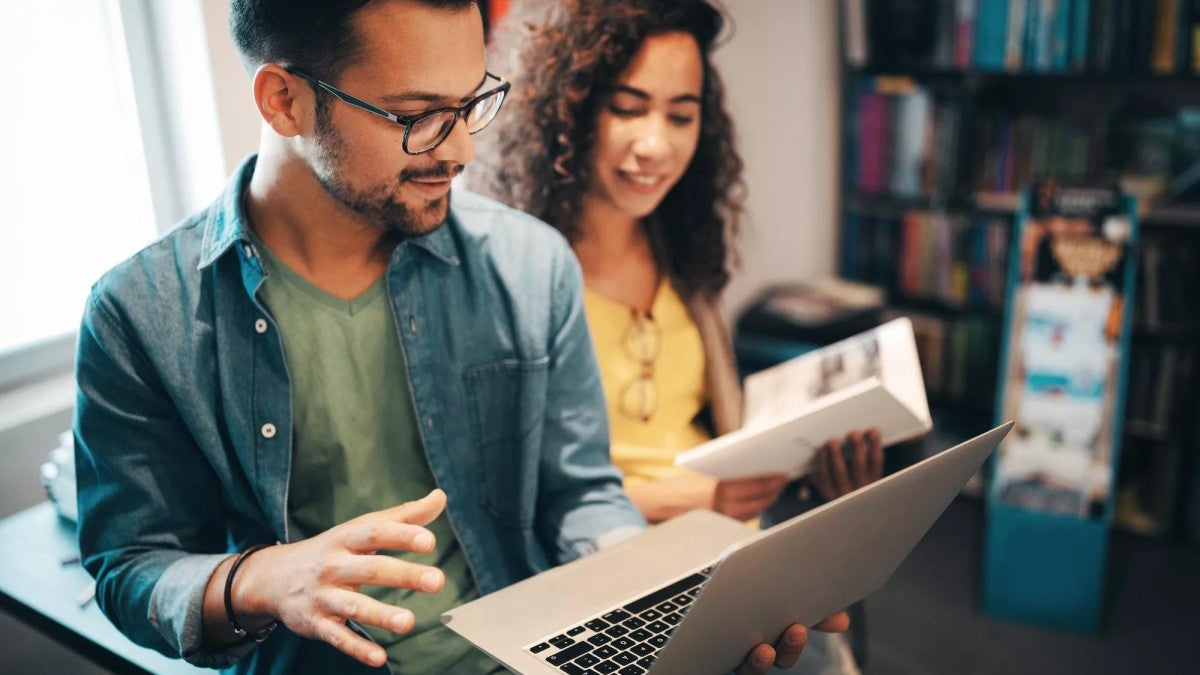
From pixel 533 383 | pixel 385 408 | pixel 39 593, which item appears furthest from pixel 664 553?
pixel 39 593

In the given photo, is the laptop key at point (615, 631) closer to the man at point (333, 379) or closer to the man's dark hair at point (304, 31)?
the man at point (333, 379)

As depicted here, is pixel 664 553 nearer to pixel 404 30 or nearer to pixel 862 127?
pixel 404 30

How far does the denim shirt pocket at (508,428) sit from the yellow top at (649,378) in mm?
331

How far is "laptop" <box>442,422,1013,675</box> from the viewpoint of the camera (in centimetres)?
83

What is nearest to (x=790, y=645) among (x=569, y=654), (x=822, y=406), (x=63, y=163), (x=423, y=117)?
(x=569, y=654)

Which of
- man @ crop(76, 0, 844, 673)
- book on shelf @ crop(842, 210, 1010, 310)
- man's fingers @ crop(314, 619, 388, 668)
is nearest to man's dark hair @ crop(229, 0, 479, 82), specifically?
man @ crop(76, 0, 844, 673)

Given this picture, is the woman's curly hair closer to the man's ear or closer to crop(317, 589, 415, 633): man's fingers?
the man's ear

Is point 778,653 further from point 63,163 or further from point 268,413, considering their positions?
point 63,163

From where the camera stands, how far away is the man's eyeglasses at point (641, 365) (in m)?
1.65

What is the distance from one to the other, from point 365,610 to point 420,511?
107 mm

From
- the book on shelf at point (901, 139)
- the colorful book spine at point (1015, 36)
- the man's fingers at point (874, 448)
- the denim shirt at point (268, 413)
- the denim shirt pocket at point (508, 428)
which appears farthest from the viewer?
the book on shelf at point (901, 139)

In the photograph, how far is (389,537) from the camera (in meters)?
0.88

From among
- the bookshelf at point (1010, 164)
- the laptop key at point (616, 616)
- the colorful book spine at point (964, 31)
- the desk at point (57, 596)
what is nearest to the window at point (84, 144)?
the desk at point (57, 596)

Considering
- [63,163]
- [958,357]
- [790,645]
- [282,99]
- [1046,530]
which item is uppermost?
[282,99]
